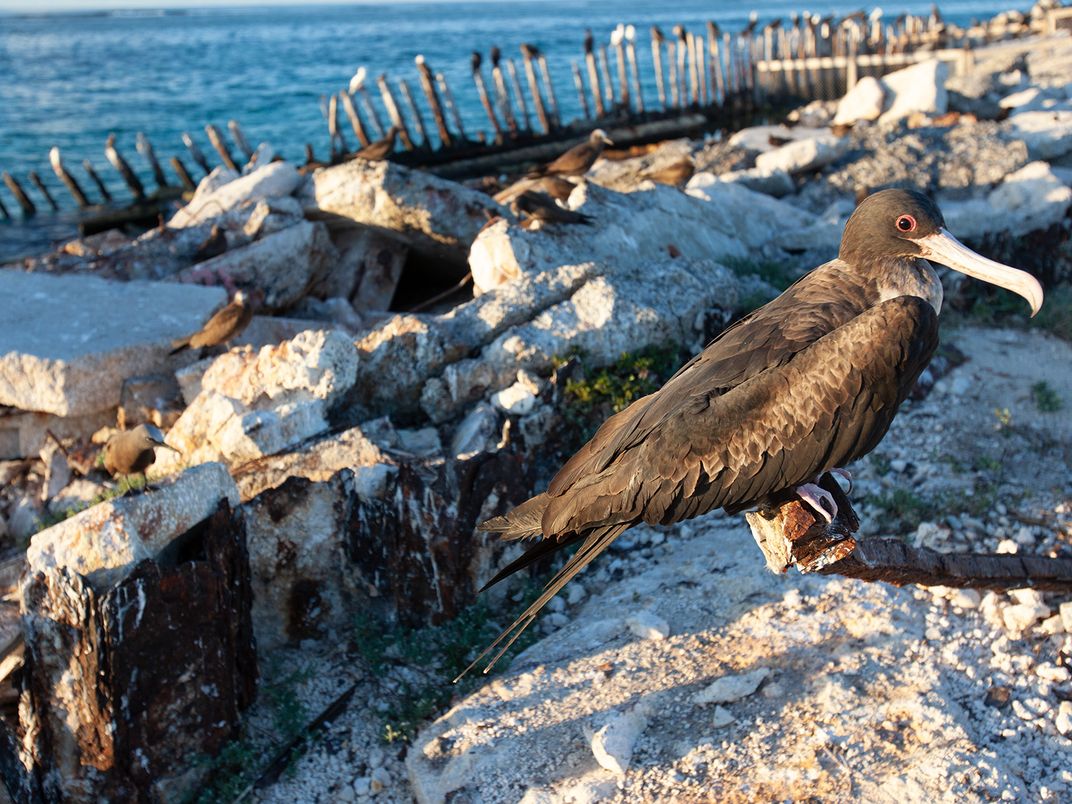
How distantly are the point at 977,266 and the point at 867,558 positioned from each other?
42.0 inches

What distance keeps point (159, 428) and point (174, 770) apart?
7.83 ft

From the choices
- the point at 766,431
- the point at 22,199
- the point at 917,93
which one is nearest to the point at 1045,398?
the point at 766,431

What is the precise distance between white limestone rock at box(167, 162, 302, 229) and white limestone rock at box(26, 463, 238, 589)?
15.3 ft

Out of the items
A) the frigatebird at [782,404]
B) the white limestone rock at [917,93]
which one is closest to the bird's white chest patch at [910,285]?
the frigatebird at [782,404]

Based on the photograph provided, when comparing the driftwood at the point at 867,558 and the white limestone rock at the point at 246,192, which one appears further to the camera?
the white limestone rock at the point at 246,192

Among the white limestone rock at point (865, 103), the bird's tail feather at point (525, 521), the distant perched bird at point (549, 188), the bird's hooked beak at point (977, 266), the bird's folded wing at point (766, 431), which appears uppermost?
the bird's hooked beak at point (977, 266)

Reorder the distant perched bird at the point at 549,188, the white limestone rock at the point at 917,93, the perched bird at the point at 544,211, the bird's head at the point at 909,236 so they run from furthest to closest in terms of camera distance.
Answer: the white limestone rock at the point at 917,93 → the distant perched bird at the point at 549,188 → the perched bird at the point at 544,211 → the bird's head at the point at 909,236

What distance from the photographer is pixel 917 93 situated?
1345 cm

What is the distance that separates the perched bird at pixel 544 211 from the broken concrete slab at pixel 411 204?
1.08 ft

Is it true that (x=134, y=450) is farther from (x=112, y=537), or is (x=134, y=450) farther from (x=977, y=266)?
(x=977, y=266)

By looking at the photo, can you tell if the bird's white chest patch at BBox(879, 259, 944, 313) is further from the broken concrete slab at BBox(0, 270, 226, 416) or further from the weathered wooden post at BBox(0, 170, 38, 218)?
the weathered wooden post at BBox(0, 170, 38, 218)

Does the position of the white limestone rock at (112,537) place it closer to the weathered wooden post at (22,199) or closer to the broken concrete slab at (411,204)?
the broken concrete slab at (411,204)

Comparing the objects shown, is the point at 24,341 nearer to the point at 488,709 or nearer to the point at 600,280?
the point at 600,280

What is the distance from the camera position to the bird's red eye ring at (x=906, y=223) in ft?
11.6
